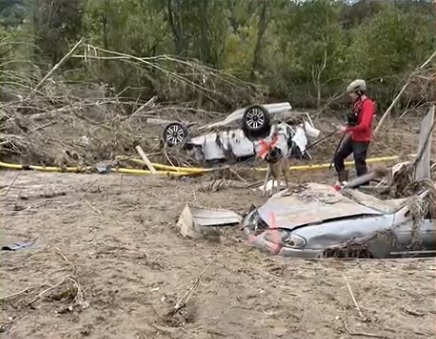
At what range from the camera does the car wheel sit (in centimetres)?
1377

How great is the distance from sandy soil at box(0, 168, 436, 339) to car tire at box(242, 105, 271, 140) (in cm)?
555

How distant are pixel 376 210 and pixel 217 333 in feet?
9.74

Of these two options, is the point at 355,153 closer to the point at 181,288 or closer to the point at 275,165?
the point at 275,165

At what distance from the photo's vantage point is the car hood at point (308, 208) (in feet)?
23.3

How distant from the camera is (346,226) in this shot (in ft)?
22.9

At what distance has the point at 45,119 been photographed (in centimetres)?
1033

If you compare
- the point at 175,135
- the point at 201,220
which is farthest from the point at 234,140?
the point at 201,220

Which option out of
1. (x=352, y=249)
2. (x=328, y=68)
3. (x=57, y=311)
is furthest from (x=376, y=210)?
(x=328, y=68)

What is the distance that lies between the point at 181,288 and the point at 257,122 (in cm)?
810

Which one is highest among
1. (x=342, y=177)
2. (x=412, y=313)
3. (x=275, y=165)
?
(x=275, y=165)

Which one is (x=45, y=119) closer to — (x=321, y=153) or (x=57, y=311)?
(x=57, y=311)

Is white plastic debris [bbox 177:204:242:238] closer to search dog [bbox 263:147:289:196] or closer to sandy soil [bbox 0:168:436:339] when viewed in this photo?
sandy soil [bbox 0:168:436:339]

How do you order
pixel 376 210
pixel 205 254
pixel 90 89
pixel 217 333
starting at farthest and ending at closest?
pixel 90 89 → pixel 376 210 → pixel 205 254 → pixel 217 333

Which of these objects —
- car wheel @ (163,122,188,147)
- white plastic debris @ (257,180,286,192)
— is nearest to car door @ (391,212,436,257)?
white plastic debris @ (257,180,286,192)
